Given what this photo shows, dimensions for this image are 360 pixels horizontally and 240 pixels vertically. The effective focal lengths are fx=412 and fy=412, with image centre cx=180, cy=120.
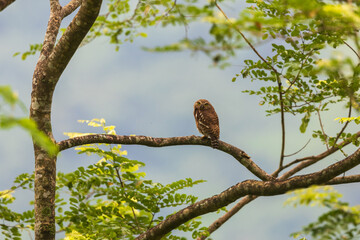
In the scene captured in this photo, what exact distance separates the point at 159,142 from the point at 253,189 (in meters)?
1.61

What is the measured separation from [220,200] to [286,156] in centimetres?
103

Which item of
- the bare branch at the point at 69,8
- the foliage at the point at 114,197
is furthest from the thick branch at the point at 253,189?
the bare branch at the point at 69,8

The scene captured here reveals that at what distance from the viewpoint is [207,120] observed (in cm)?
739

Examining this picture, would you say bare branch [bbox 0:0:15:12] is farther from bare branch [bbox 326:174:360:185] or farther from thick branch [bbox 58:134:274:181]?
bare branch [bbox 326:174:360:185]

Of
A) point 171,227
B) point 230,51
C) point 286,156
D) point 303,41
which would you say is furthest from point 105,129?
point 230,51

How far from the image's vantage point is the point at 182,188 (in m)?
5.57

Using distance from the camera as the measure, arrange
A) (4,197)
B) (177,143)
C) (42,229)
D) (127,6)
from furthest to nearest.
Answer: (127,6), (4,197), (177,143), (42,229)

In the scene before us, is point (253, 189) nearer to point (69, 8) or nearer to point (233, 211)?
point (233, 211)

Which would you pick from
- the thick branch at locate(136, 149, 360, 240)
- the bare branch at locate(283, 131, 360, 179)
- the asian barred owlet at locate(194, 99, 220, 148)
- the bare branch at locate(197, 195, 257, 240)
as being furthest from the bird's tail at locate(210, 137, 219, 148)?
the thick branch at locate(136, 149, 360, 240)

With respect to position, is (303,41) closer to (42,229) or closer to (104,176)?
(104,176)

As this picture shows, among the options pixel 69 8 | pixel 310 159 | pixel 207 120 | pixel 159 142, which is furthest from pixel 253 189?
pixel 69 8

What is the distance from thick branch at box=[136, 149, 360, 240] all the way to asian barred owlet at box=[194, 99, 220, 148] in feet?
5.13

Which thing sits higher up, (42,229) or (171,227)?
(42,229)

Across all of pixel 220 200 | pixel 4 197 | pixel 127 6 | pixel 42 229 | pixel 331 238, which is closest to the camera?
pixel 331 238
